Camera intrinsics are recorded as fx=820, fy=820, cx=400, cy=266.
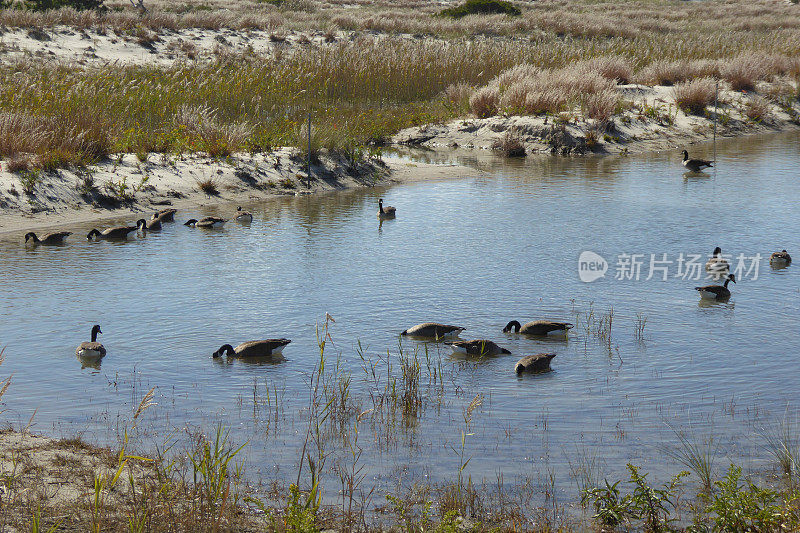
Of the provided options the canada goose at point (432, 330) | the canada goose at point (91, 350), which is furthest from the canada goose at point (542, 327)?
the canada goose at point (91, 350)

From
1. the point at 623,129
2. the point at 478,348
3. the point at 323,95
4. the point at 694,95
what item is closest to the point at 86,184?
the point at 478,348

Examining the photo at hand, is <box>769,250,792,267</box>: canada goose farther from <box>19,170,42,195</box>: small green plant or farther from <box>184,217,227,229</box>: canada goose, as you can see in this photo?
<box>19,170,42,195</box>: small green plant

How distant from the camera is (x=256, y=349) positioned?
1047 cm

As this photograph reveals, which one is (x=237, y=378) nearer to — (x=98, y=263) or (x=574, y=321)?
(x=574, y=321)

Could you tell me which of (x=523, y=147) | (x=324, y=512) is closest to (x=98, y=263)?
(x=324, y=512)

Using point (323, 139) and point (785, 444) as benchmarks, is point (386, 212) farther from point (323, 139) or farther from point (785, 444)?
point (785, 444)

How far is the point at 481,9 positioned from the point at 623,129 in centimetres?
4284

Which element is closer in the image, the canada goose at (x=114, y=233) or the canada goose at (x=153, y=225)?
the canada goose at (x=114, y=233)

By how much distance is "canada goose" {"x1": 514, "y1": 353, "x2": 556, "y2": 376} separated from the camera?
995 cm

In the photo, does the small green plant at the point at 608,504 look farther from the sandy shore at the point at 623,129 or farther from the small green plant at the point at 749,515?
the sandy shore at the point at 623,129

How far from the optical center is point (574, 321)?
39.7ft

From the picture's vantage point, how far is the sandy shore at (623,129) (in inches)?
1172

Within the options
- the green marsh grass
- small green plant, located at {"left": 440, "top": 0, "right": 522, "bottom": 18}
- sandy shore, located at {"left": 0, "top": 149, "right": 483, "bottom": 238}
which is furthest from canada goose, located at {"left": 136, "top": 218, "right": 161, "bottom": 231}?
small green plant, located at {"left": 440, "top": 0, "right": 522, "bottom": 18}

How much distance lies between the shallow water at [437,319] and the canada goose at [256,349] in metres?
0.22
